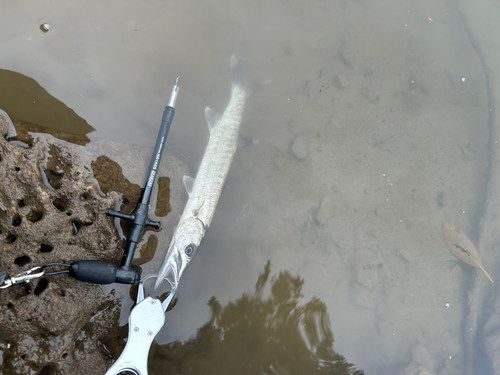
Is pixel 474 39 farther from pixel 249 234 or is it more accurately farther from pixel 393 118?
pixel 249 234

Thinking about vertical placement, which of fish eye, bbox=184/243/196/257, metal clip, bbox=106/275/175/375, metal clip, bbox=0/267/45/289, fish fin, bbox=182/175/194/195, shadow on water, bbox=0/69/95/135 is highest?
shadow on water, bbox=0/69/95/135

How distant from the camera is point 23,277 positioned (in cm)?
224

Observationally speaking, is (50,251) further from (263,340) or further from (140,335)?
(263,340)

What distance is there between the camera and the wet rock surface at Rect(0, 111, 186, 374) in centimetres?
252

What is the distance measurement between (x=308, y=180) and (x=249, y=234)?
1.50 m

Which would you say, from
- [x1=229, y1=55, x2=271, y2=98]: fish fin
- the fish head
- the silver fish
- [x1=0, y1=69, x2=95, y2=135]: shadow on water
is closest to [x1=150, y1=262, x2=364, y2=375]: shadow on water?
the fish head

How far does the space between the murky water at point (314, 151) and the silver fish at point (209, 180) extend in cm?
32

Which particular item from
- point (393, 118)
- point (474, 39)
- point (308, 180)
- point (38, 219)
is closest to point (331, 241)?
point (308, 180)

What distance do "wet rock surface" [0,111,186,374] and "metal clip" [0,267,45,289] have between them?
0.10m

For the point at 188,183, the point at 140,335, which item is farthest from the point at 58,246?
the point at 188,183

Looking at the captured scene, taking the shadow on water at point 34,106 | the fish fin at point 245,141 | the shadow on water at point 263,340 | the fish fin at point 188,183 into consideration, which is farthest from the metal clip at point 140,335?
the fish fin at point 245,141

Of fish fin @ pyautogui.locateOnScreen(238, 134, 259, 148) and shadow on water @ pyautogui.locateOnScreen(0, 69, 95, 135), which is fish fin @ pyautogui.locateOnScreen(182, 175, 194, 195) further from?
shadow on water @ pyautogui.locateOnScreen(0, 69, 95, 135)

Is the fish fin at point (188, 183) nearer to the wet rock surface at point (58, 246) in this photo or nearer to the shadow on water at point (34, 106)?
the wet rock surface at point (58, 246)

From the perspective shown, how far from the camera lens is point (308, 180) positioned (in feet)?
16.4
